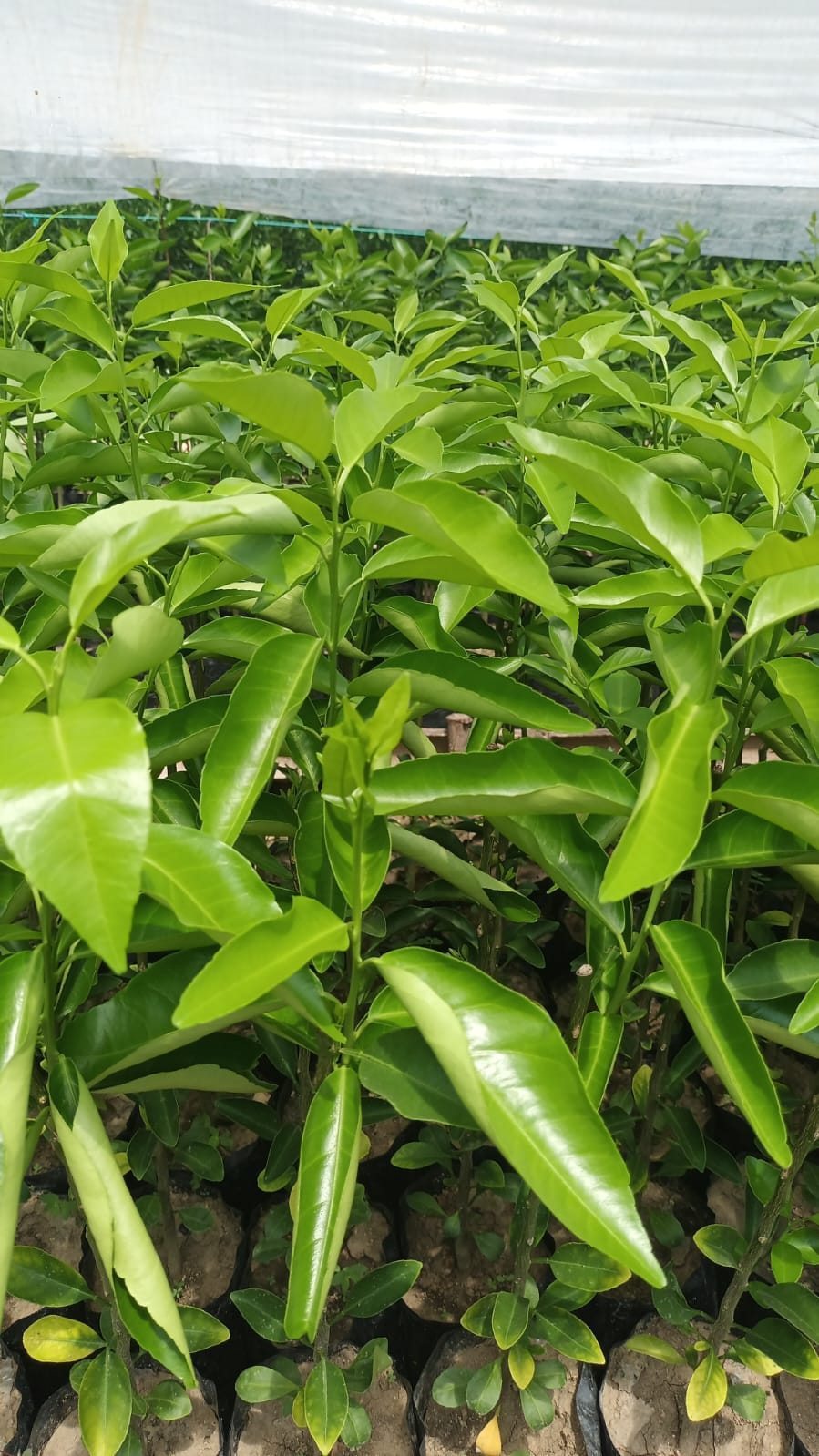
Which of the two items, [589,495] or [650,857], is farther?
[589,495]

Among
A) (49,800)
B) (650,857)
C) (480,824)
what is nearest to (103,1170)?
(49,800)

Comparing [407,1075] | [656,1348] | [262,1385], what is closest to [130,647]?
[407,1075]

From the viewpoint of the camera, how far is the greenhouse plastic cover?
6.86 metres

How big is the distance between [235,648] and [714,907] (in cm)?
54

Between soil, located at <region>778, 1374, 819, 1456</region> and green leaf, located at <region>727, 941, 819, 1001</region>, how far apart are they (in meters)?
0.80

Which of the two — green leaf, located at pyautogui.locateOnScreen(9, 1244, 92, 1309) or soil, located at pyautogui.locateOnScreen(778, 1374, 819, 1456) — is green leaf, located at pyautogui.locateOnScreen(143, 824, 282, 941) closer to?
green leaf, located at pyautogui.locateOnScreen(9, 1244, 92, 1309)

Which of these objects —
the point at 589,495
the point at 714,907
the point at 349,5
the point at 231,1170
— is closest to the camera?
the point at 589,495

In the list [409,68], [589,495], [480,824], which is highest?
[409,68]

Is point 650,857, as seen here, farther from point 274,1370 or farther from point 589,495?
point 274,1370

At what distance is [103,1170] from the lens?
0.69m

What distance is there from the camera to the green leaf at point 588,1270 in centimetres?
112

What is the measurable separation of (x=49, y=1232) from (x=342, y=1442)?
52 cm

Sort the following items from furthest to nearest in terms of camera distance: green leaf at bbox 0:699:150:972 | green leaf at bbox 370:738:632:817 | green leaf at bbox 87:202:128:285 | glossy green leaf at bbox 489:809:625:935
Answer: green leaf at bbox 87:202:128:285
glossy green leaf at bbox 489:809:625:935
green leaf at bbox 370:738:632:817
green leaf at bbox 0:699:150:972

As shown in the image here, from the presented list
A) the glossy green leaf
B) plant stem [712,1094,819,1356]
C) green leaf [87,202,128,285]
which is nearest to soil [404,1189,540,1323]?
plant stem [712,1094,819,1356]
